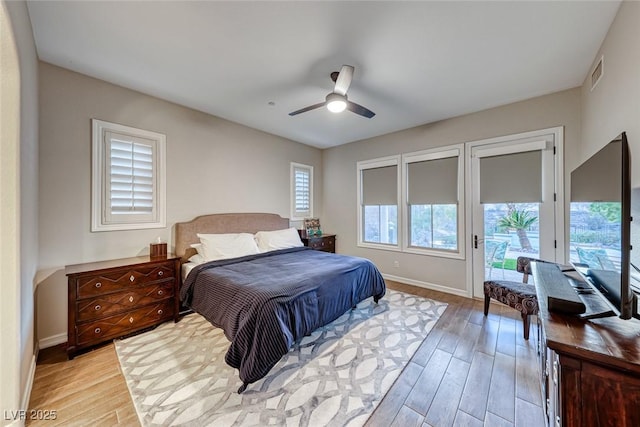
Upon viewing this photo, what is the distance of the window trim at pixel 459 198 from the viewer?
3.82 meters

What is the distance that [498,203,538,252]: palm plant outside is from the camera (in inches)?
129

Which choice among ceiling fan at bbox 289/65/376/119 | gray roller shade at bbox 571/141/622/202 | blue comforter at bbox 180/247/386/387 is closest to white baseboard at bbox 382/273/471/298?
blue comforter at bbox 180/247/386/387

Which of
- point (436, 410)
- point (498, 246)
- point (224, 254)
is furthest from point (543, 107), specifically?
point (224, 254)

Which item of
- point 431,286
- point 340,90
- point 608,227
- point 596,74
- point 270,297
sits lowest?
point 431,286

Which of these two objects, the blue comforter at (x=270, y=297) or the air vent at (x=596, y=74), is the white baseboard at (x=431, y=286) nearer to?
the blue comforter at (x=270, y=297)

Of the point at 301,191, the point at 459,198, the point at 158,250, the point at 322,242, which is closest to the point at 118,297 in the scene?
the point at 158,250

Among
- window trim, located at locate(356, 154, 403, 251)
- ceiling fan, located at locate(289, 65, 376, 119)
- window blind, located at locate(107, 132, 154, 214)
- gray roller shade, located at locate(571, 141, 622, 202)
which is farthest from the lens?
window trim, located at locate(356, 154, 403, 251)

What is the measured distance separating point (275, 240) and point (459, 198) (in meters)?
3.05

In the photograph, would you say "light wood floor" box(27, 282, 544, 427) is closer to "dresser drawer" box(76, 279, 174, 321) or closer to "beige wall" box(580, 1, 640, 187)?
"dresser drawer" box(76, 279, 174, 321)

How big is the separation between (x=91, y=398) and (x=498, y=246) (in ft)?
15.4

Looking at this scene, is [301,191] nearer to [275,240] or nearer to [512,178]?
[275,240]

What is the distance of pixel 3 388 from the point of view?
1417mm

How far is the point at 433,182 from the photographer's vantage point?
13.6ft

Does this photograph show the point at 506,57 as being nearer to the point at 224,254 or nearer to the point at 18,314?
the point at 224,254
